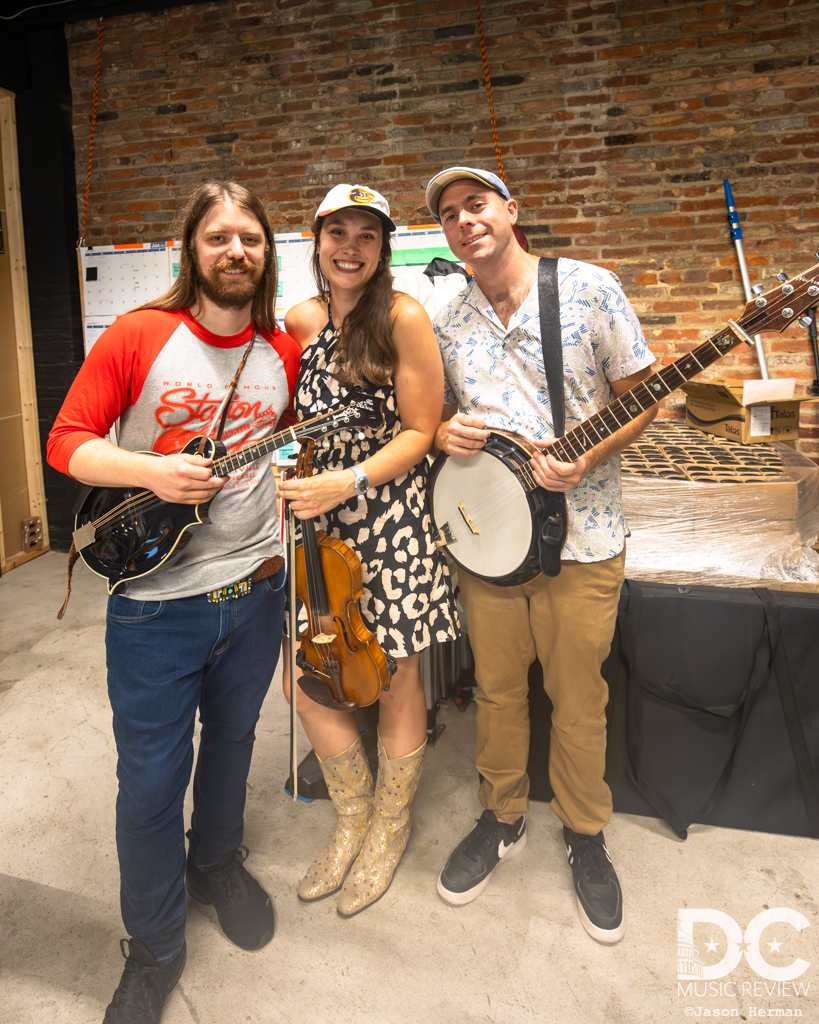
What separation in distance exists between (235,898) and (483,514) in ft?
3.95

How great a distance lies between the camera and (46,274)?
14.8ft

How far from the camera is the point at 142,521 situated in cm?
136

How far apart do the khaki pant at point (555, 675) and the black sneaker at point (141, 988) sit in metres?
0.94

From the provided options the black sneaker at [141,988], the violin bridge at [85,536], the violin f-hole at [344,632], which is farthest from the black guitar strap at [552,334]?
the black sneaker at [141,988]

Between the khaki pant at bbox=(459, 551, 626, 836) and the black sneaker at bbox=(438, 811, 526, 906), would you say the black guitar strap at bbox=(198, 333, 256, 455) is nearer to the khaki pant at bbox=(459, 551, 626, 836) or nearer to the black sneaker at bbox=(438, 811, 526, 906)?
the khaki pant at bbox=(459, 551, 626, 836)

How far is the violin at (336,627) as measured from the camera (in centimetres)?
157

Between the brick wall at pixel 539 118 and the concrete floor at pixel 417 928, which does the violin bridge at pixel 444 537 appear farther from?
the brick wall at pixel 539 118

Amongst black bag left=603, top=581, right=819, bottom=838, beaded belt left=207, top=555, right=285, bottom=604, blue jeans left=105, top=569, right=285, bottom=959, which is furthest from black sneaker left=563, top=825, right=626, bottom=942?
beaded belt left=207, top=555, right=285, bottom=604

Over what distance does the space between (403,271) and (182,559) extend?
10.0ft

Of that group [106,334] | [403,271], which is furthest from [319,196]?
[106,334]

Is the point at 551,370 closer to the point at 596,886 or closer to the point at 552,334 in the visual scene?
the point at 552,334

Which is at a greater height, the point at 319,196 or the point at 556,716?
the point at 319,196

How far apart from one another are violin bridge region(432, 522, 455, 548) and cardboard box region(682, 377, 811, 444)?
2088 mm

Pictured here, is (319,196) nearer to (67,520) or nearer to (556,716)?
(67,520)
